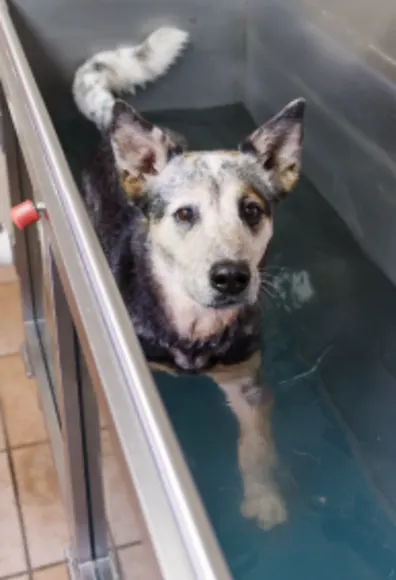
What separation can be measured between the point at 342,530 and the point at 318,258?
691 mm

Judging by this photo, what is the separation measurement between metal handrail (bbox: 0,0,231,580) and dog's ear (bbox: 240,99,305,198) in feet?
1.24

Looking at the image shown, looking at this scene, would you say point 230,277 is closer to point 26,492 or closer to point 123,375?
point 123,375

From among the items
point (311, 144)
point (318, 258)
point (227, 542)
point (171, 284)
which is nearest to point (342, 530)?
point (227, 542)

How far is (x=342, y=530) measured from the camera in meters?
1.25

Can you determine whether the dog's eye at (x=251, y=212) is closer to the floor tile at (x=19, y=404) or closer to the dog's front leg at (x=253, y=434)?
the dog's front leg at (x=253, y=434)

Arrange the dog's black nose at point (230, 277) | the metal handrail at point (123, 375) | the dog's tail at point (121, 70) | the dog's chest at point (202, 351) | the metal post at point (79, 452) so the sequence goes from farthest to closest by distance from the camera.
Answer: the dog's tail at point (121, 70) < the dog's chest at point (202, 351) < the dog's black nose at point (230, 277) < the metal post at point (79, 452) < the metal handrail at point (123, 375)

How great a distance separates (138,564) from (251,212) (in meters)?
0.59

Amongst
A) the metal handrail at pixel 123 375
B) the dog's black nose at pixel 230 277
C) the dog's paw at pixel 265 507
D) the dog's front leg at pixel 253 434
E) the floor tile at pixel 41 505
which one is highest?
the metal handrail at pixel 123 375

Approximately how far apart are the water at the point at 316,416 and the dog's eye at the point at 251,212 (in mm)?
345

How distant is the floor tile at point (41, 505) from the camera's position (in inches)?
54.6

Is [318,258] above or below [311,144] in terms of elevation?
below

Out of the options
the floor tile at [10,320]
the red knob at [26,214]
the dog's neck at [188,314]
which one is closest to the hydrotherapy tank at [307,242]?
the dog's neck at [188,314]

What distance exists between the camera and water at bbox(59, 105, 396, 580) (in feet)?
3.99

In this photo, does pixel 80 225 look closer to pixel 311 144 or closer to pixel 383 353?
pixel 383 353
